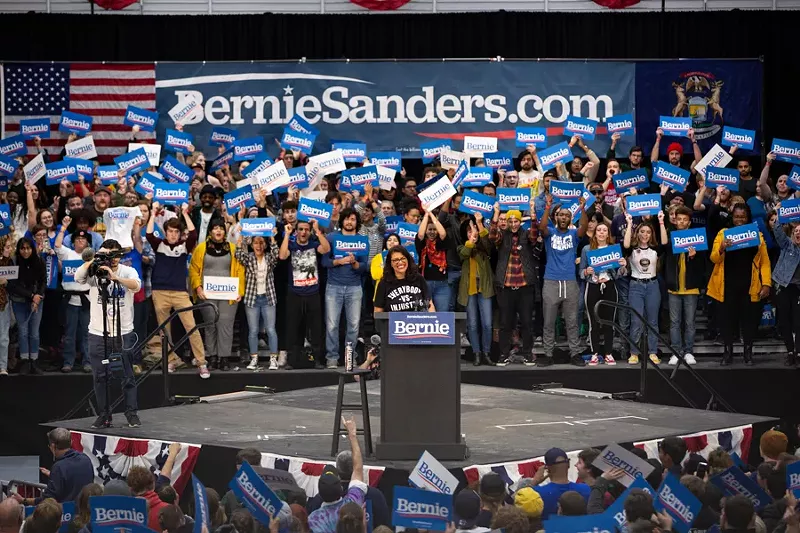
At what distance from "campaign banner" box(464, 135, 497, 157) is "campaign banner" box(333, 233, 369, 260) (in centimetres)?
281

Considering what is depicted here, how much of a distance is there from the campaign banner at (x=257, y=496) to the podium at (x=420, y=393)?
2.66m

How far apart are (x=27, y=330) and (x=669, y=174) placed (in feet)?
26.4

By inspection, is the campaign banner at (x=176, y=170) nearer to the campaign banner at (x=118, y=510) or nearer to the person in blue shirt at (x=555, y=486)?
the person in blue shirt at (x=555, y=486)

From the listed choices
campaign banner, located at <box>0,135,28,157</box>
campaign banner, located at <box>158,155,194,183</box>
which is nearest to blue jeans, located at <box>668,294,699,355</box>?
campaign banner, located at <box>158,155,194,183</box>

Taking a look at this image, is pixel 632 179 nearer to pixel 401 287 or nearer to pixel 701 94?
pixel 701 94

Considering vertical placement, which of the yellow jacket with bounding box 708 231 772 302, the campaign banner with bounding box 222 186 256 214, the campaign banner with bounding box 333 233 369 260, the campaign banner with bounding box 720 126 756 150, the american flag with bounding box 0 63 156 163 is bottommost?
the yellow jacket with bounding box 708 231 772 302

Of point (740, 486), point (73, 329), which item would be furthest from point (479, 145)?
point (740, 486)

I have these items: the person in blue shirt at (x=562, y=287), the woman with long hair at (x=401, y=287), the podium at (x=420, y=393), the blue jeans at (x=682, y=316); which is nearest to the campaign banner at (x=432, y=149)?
the person in blue shirt at (x=562, y=287)

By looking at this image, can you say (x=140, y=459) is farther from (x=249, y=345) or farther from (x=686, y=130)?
(x=686, y=130)

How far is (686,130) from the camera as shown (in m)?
18.4

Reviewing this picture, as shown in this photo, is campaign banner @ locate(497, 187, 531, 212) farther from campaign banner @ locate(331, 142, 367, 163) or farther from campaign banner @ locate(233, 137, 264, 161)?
campaign banner @ locate(233, 137, 264, 161)

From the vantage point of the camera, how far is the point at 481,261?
54.0 ft

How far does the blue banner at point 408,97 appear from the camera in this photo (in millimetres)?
19438

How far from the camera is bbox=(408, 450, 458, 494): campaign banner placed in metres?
8.19
